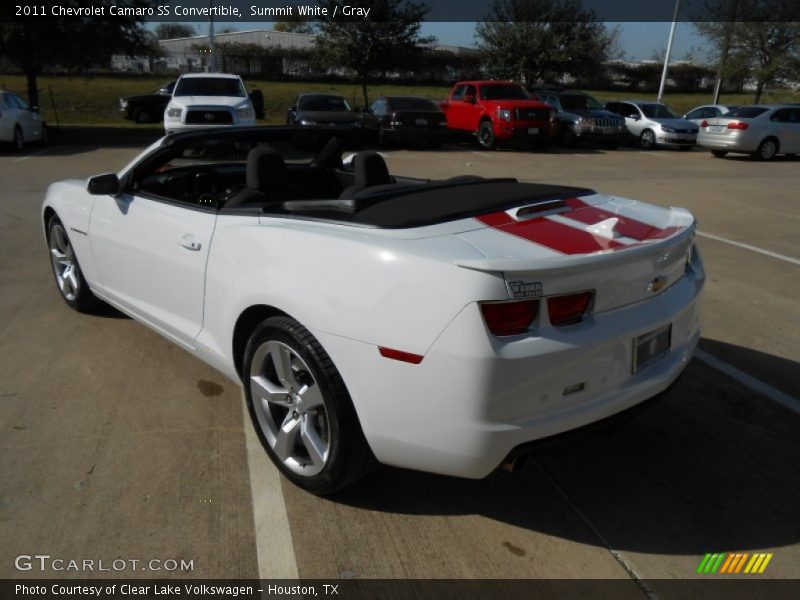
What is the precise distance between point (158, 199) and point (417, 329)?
210 cm

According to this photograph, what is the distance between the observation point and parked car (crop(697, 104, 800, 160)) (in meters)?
16.9

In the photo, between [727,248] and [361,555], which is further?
[727,248]

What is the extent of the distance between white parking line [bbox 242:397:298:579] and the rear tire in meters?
18.1

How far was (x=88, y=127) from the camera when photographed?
24.6 metres

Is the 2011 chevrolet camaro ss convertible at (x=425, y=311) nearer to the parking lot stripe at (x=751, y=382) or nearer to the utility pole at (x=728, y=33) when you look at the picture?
the parking lot stripe at (x=751, y=382)

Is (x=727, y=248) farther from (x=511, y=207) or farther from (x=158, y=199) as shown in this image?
(x=158, y=199)

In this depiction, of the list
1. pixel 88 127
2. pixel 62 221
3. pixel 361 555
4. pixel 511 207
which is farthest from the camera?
pixel 88 127

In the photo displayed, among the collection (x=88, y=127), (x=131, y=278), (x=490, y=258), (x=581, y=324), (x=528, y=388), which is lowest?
(x=88, y=127)

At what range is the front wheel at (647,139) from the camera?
20.1 m

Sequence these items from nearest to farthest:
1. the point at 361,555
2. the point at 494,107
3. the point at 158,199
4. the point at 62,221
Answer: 1. the point at 361,555
2. the point at 158,199
3. the point at 62,221
4. the point at 494,107

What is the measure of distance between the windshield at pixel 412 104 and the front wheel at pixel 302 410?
52.8 feet

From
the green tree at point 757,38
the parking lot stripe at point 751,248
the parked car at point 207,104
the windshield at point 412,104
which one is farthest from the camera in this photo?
the green tree at point 757,38

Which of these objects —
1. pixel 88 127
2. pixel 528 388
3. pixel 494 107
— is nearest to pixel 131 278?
pixel 528 388

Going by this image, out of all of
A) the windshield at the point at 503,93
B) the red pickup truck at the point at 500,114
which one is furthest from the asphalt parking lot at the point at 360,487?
the windshield at the point at 503,93
